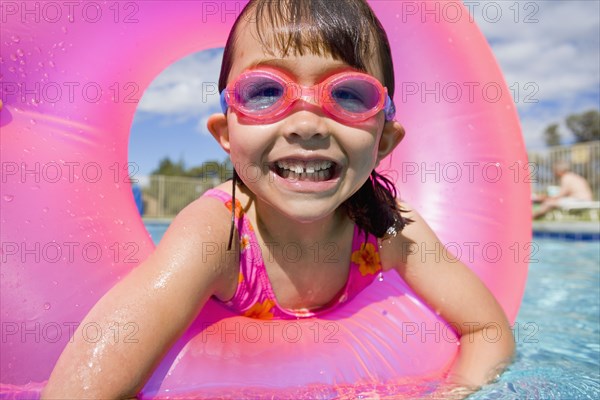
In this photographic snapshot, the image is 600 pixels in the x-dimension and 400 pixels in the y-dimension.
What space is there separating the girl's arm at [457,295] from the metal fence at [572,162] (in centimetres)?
1154

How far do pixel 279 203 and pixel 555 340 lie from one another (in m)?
1.89

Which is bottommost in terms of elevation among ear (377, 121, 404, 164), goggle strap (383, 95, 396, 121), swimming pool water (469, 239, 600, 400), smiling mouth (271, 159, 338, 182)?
swimming pool water (469, 239, 600, 400)

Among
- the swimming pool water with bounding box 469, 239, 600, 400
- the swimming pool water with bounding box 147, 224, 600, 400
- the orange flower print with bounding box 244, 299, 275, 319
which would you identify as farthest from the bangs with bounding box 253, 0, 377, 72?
the swimming pool water with bounding box 469, 239, 600, 400

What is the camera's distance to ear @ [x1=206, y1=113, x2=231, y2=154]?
1983 mm

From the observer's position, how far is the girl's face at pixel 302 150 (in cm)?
169

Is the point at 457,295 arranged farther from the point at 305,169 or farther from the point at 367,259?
the point at 305,169

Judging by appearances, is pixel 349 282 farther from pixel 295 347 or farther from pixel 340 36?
pixel 340 36

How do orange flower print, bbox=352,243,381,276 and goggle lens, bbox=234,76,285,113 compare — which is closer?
goggle lens, bbox=234,76,285,113

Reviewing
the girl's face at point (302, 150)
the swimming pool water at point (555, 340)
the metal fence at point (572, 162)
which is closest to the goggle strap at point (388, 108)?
the girl's face at point (302, 150)

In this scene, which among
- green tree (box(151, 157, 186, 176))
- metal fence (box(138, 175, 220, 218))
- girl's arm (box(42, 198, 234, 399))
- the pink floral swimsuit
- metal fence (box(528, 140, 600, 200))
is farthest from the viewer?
green tree (box(151, 157, 186, 176))

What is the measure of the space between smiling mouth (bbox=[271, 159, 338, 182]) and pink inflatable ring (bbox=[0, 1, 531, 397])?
533 millimetres

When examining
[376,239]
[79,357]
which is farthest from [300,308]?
[79,357]

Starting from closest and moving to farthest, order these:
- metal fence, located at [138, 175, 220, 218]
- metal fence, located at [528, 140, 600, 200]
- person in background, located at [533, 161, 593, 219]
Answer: person in background, located at [533, 161, 593, 219] < metal fence, located at [528, 140, 600, 200] < metal fence, located at [138, 175, 220, 218]

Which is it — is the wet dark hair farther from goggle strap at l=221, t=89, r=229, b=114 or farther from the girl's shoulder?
the girl's shoulder
